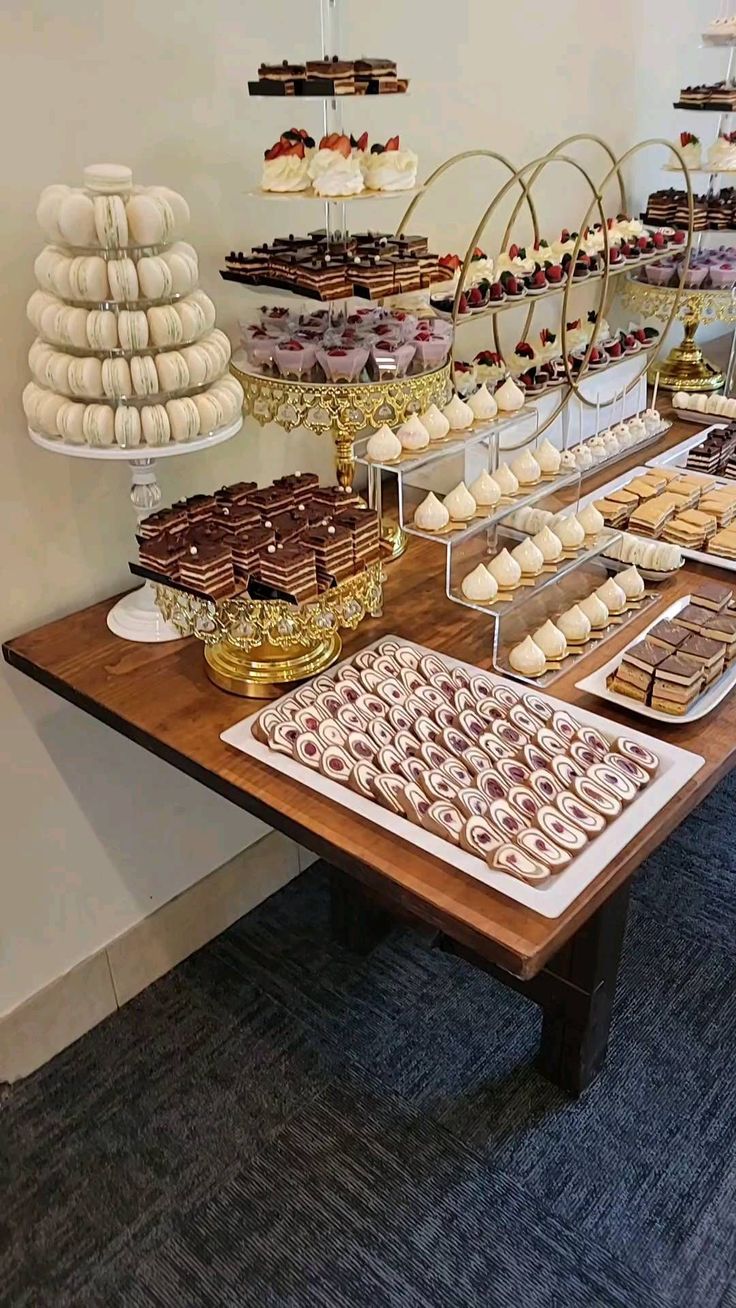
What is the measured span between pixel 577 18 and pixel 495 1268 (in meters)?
2.18

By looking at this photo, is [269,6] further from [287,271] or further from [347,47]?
[287,271]

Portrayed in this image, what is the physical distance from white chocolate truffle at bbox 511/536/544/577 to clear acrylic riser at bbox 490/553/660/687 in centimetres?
3

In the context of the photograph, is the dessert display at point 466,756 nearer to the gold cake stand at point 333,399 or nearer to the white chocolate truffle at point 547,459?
the gold cake stand at point 333,399

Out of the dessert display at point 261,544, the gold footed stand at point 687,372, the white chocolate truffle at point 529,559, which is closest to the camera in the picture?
the dessert display at point 261,544

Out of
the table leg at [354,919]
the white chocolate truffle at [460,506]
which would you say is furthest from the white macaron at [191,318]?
the table leg at [354,919]

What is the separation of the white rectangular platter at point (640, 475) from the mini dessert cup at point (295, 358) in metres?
0.59

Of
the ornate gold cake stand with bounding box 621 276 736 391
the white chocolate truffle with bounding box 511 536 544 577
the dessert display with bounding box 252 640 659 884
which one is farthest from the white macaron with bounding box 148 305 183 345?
the ornate gold cake stand with bounding box 621 276 736 391

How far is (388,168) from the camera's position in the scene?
1352 mm

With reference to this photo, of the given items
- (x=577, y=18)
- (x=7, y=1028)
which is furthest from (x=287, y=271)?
(x=7, y=1028)

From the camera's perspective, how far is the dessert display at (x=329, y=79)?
1.28 metres

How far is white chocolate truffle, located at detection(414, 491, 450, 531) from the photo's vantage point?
1.47 meters

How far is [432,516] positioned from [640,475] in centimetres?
64

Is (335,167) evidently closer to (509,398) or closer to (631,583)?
(509,398)

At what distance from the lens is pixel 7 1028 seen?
167cm
